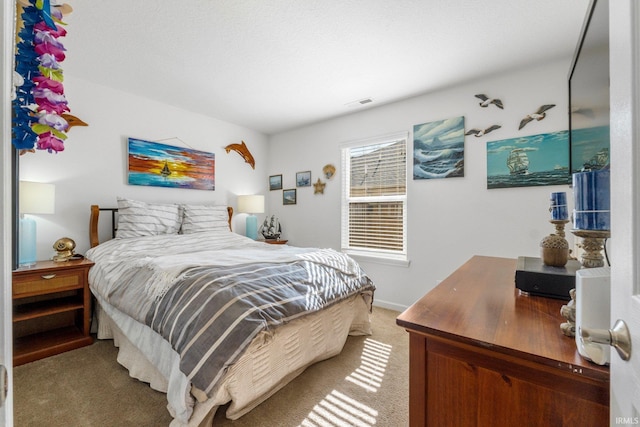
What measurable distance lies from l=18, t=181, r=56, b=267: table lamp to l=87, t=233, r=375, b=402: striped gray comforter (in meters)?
0.42

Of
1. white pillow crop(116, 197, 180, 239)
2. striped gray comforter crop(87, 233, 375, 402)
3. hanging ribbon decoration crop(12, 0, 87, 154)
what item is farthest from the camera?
white pillow crop(116, 197, 180, 239)

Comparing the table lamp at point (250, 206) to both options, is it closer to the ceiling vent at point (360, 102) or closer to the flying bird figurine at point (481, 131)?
the ceiling vent at point (360, 102)

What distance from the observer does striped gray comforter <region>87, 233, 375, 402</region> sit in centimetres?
126

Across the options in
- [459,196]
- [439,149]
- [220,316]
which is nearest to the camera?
[220,316]

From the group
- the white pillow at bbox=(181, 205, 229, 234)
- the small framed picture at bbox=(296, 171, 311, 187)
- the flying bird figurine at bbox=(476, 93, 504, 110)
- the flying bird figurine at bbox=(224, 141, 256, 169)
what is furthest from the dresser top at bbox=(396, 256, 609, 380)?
the flying bird figurine at bbox=(224, 141, 256, 169)

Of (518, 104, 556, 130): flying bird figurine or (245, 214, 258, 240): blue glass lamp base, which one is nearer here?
(518, 104, 556, 130): flying bird figurine

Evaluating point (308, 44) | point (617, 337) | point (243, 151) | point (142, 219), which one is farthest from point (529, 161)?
point (142, 219)

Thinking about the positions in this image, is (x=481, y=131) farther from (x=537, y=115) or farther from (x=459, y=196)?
(x=459, y=196)

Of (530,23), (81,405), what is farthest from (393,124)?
(81,405)

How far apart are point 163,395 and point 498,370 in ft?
6.05

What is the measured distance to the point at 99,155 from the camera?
281 centimetres

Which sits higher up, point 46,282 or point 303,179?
point 303,179

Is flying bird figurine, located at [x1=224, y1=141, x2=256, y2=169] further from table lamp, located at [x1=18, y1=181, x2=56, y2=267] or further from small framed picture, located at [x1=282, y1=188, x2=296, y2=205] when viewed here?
table lamp, located at [x1=18, y1=181, x2=56, y2=267]

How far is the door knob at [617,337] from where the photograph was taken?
1.35ft
